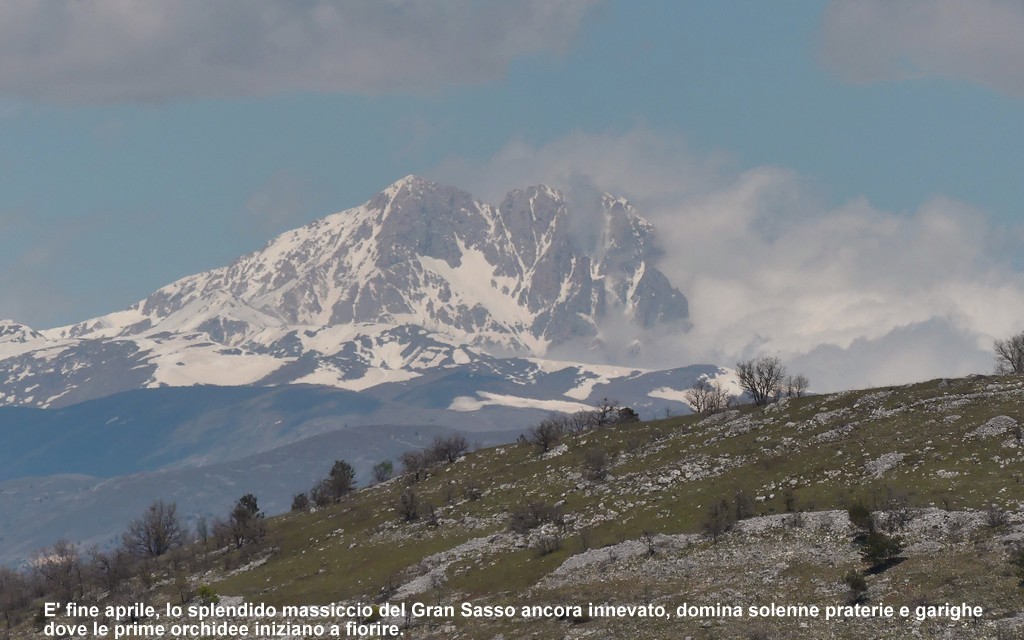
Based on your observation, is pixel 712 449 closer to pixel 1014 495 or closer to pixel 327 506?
pixel 1014 495

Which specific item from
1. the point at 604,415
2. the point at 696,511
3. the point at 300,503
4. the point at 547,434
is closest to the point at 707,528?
the point at 696,511

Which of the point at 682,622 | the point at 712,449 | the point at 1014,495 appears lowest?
the point at 682,622

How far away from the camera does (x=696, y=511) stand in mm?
88812

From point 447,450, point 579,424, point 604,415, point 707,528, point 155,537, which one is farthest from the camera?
point 447,450

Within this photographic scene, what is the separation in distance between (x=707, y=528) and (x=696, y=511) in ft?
27.3

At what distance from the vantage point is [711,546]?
77.4m

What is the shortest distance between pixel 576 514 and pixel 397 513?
83.4 feet

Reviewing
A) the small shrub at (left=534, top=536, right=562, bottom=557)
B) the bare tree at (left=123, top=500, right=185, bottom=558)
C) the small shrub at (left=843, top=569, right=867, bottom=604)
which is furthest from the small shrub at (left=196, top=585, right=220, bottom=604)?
the small shrub at (left=843, top=569, right=867, bottom=604)

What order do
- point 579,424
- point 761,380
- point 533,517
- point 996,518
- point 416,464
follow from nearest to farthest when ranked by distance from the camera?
point 996,518 → point 533,517 → point 761,380 → point 579,424 → point 416,464

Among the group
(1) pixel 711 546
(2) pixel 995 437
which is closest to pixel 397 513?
(1) pixel 711 546

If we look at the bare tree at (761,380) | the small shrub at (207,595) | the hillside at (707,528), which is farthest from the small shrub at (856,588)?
the bare tree at (761,380)

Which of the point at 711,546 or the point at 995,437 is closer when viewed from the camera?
the point at 711,546

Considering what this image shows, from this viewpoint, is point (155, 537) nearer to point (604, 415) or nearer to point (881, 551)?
point (604, 415)

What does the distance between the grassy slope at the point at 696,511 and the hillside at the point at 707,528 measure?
0.23m
